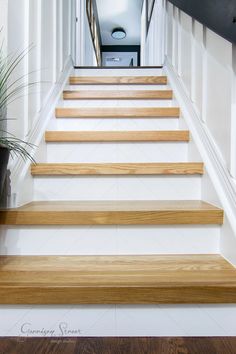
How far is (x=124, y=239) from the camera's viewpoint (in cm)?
116

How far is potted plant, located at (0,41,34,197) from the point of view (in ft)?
3.38

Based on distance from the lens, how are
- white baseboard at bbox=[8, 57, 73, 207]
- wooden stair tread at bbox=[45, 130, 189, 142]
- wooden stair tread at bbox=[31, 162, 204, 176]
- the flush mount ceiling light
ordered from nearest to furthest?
1. white baseboard at bbox=[8, 57, 73, 207]
2. wooden stair tread at bbox=[31, 162, 204, 176]
3. wooden stair tread at bbox=[45, 130, 189, 142]
4. the flush mount ceiling light

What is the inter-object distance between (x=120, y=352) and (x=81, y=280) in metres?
0.22

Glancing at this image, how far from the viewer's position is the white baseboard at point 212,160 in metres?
1.14

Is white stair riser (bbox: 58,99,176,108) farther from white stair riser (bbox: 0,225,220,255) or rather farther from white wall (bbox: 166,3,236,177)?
white stair riser (bbox: 0,225,220,255)

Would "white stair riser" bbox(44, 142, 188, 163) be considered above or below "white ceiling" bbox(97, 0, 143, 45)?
below

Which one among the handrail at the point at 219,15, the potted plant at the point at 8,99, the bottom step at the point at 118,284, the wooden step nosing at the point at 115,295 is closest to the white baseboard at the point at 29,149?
the potted plant at the point at 8,99

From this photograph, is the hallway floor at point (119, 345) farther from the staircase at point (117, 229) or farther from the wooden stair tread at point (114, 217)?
the wooden stair tread at point (114, 217)

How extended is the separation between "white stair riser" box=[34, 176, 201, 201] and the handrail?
0.65 m

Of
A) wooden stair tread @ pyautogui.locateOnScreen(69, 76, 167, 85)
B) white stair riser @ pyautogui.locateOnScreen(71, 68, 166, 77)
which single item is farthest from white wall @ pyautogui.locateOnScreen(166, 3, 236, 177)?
white stair riser @ pyautogui.locateOnScreen(71, 68, 166, 77)

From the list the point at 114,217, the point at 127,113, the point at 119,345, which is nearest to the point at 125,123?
the point at 127,113

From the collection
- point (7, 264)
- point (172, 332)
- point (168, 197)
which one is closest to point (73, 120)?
point (168, 197)

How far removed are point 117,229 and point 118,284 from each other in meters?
0.29

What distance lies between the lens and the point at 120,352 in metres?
0.83
